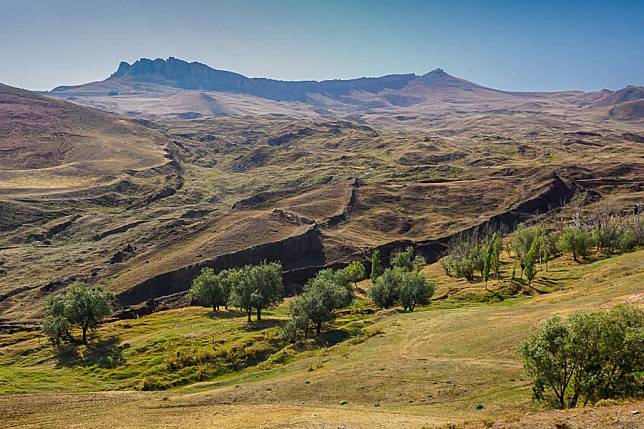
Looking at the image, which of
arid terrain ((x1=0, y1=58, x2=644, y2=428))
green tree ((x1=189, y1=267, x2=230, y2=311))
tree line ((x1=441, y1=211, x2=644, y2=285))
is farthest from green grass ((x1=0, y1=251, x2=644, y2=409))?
tree line ((x1=441, y1=211, x2=644, y2=285))

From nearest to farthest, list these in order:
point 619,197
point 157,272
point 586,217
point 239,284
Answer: point 239,284, point 157,272, point 586,217, point 619,197

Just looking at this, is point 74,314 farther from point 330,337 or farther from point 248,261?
point 248,261

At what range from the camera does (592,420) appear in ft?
89.5

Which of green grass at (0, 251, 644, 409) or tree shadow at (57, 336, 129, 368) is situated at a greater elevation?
green grass at (0, 251, 644, 409)

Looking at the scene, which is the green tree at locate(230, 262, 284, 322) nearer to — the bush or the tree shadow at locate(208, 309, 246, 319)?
the tree shadow at locate(208, 309, 246, 319)

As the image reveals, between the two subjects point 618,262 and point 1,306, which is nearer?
point 618,262

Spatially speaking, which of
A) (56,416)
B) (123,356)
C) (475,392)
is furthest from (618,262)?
(56,416)

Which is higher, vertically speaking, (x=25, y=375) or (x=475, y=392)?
(x=475, y=392)

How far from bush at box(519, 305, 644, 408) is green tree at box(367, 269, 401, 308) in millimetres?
62394

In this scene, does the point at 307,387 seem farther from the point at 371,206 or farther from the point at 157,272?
the point at 371,206

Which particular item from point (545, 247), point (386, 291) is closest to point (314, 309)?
point (386, 291)

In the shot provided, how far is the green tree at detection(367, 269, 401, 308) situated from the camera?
98000 millimetres

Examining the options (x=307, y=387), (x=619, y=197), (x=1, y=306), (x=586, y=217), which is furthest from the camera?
(x=619, y=197)

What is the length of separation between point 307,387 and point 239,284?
4281 centimetres
